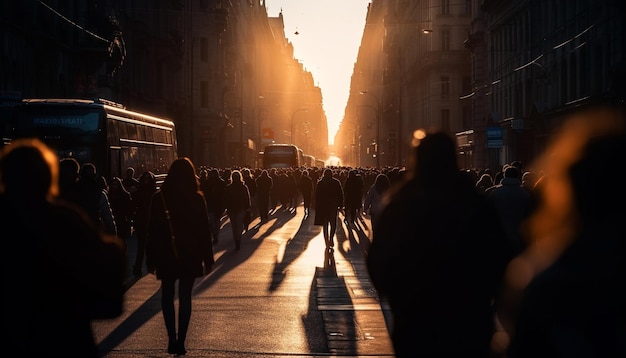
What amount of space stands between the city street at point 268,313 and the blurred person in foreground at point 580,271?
254 inches

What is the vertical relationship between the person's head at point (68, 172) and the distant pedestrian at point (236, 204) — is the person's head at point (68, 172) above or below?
above

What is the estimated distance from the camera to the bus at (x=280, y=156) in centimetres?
7094

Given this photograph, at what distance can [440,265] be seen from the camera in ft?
15.0

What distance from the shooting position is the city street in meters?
9.76

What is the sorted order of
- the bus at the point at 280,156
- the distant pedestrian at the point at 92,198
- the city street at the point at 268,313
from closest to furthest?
the city street at the point at 268,313 → the distant pedestrian at the point at 92,198 → the bus at the point at 280,156

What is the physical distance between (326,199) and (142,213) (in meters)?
4.75

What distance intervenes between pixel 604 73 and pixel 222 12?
160 feet

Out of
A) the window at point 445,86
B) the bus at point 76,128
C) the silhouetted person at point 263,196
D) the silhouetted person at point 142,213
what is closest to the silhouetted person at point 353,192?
the silhouetted person at point 263,196

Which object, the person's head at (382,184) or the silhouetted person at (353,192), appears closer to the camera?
the person's head at (382,184)

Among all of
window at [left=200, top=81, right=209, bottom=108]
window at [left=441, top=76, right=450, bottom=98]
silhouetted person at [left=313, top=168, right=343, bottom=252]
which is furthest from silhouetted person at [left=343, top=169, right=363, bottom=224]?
window at [left=441, top=76, right=450, bottom=98]

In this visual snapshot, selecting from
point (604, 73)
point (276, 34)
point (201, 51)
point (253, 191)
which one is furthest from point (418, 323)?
point (276, 34)

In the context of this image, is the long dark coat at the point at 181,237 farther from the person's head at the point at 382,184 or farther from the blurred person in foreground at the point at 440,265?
the person's head at the point at 382,184

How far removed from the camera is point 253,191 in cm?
3262

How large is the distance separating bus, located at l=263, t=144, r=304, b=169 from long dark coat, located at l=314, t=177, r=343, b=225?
4946cm
